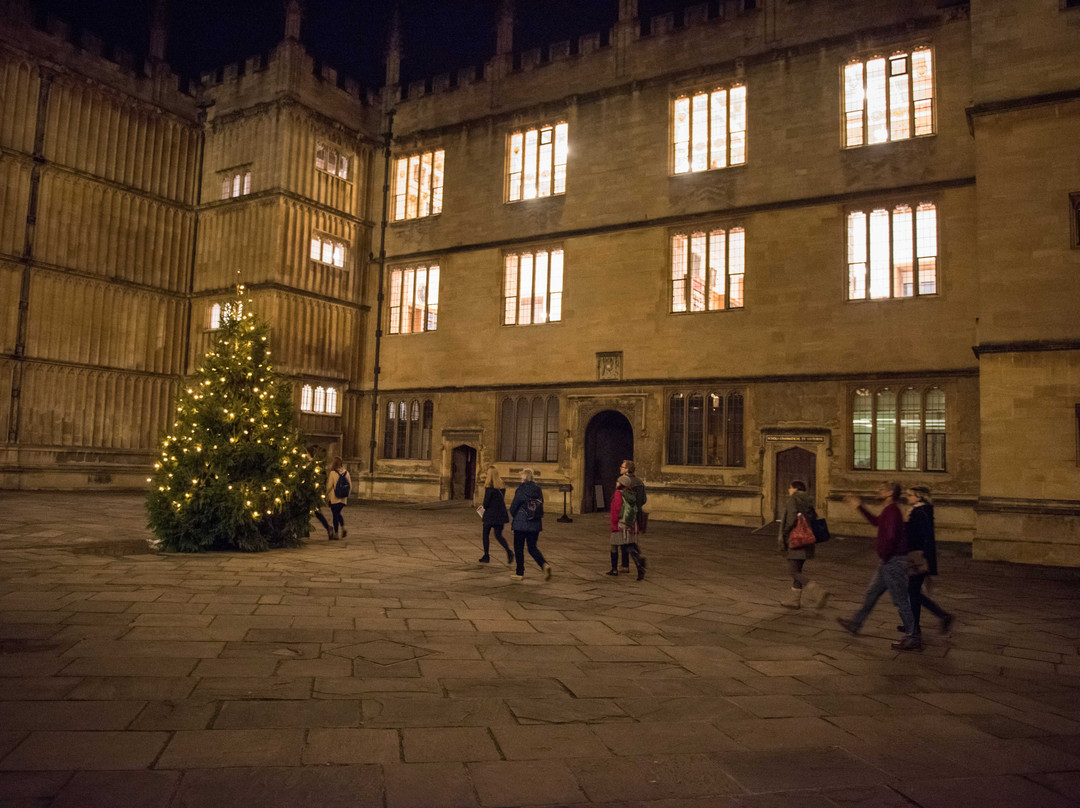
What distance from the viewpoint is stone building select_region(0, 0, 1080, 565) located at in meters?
13.8

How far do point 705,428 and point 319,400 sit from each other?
11517 millimetres

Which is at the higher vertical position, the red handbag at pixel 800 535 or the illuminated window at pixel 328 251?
the illuminated window at pixel 328 251

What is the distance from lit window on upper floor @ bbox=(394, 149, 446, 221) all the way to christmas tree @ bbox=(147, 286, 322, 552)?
12.6 m

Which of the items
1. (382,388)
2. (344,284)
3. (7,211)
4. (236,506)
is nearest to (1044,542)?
(236,506)

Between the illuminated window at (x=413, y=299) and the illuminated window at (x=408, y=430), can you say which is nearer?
the illuminated window at (x=408, y=430)

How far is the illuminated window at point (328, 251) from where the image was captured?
23969 mm

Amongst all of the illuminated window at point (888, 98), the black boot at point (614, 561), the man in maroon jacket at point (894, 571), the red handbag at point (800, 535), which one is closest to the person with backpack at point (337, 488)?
the black boot at point (614, 561)

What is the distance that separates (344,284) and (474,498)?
7807mm

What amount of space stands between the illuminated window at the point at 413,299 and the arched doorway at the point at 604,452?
6.07m

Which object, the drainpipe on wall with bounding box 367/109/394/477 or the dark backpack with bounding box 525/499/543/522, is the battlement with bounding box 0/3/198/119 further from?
the dark backpack with bounding box 525/499/543/522

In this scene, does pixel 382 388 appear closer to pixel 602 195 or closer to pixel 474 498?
pixel 474 498

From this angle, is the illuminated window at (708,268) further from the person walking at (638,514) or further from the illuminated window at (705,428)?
the person walking at (638,514)

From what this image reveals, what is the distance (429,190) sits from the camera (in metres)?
24.4

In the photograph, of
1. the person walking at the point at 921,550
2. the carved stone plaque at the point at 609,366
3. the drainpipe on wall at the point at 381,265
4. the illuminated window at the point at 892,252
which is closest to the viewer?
the person walking at the point at 921,550
